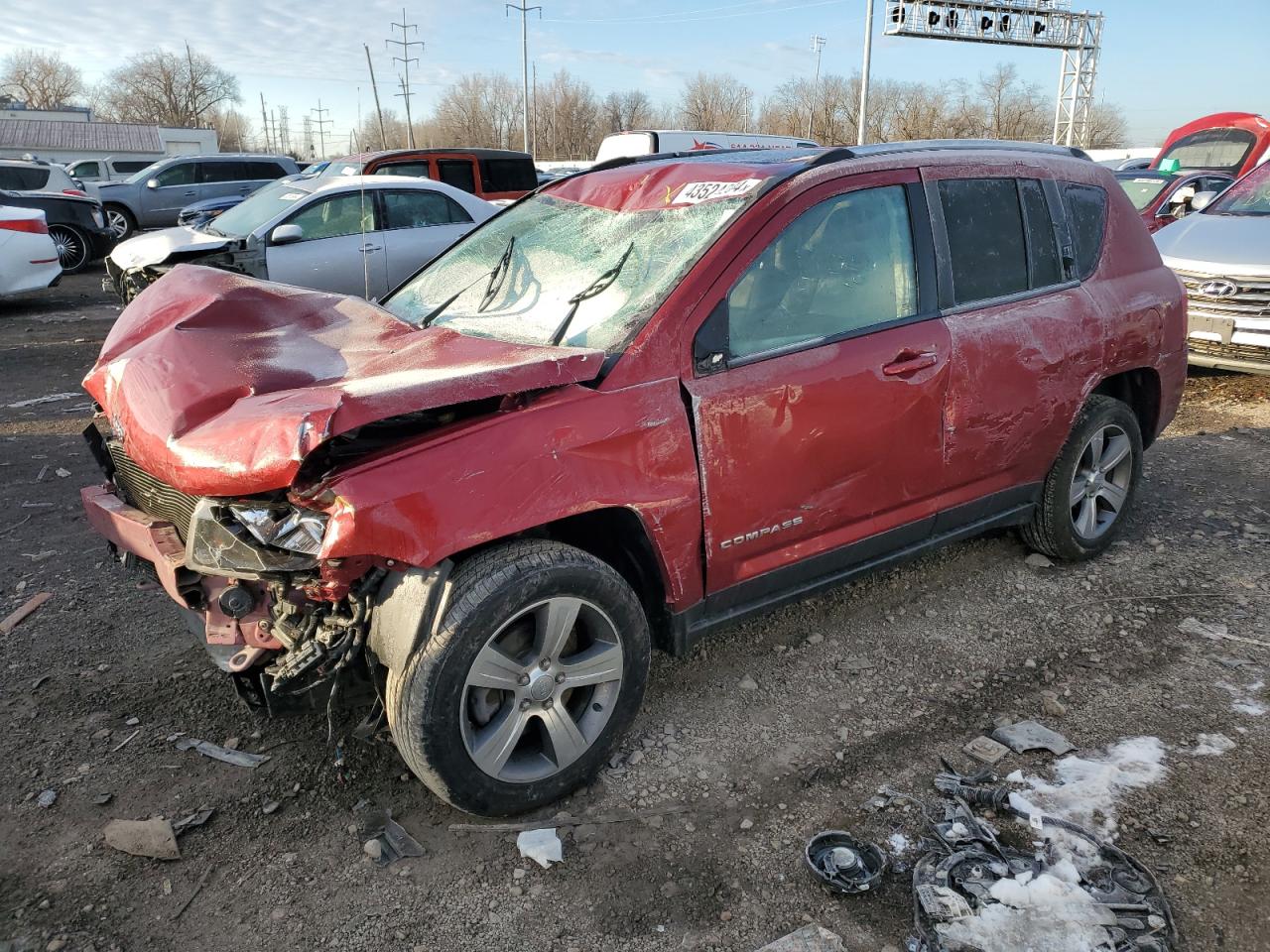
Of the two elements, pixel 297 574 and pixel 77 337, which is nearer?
pixel 297 574

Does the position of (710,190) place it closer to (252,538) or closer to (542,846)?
(252,538)

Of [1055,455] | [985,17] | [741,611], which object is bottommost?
[741,611]

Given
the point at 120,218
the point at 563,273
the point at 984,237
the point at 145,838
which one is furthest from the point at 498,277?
the point at 120,218

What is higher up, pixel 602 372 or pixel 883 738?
pixel 602 372

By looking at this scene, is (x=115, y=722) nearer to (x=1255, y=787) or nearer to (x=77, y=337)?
(x=1255, y=787)

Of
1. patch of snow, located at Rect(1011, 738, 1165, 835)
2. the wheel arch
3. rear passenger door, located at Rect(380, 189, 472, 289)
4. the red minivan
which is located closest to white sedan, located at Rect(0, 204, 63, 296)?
the red minivan

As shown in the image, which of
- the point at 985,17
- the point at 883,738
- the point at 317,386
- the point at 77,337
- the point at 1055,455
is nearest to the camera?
the point at 317,386

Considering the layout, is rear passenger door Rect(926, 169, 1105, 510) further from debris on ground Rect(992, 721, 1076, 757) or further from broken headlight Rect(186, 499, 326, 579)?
broken headlight Rect(186, 499, 326, 579)

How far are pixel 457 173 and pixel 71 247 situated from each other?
23.8ft

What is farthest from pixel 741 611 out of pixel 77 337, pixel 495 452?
pixel 77 337

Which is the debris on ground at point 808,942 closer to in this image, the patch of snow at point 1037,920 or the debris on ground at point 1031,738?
the patch of snow at point 1037,920

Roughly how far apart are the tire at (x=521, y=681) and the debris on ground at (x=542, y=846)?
0.09 m

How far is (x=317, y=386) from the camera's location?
105 inches

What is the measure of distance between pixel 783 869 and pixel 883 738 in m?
0.74
